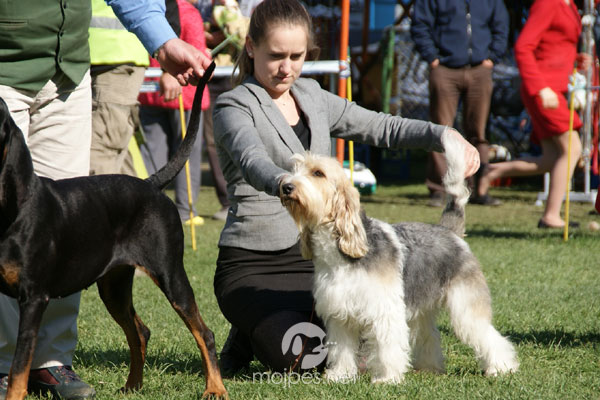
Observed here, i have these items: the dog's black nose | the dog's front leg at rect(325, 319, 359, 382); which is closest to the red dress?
the dog's front leg at rect(325, 319, 359, 382)

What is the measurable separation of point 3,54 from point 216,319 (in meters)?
2.41

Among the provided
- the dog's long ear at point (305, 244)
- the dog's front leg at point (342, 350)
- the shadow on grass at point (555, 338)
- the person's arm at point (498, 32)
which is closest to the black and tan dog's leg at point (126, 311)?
the dog's long ear at point (305, 244)

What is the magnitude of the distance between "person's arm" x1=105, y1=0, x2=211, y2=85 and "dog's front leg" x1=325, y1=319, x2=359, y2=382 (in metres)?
1.40

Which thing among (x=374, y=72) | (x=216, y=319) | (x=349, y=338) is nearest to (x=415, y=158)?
(x=374, y=72)

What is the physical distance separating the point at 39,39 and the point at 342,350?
6.72 ft

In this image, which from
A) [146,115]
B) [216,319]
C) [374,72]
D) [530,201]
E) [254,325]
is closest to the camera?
[254,325]

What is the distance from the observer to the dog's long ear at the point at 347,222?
3.62 metres

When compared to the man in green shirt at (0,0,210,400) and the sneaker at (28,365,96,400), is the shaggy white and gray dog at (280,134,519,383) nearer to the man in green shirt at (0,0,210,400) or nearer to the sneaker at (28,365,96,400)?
the man in green shirt at (0,0,210,400)

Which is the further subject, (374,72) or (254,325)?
(374,72)

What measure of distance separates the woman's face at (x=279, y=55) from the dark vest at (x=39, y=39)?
0.90m

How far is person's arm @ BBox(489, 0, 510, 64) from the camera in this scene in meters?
10.7

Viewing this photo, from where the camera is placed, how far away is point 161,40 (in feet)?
11.5

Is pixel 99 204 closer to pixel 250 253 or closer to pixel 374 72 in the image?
pixel 250 253

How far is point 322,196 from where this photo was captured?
11.7 feet
